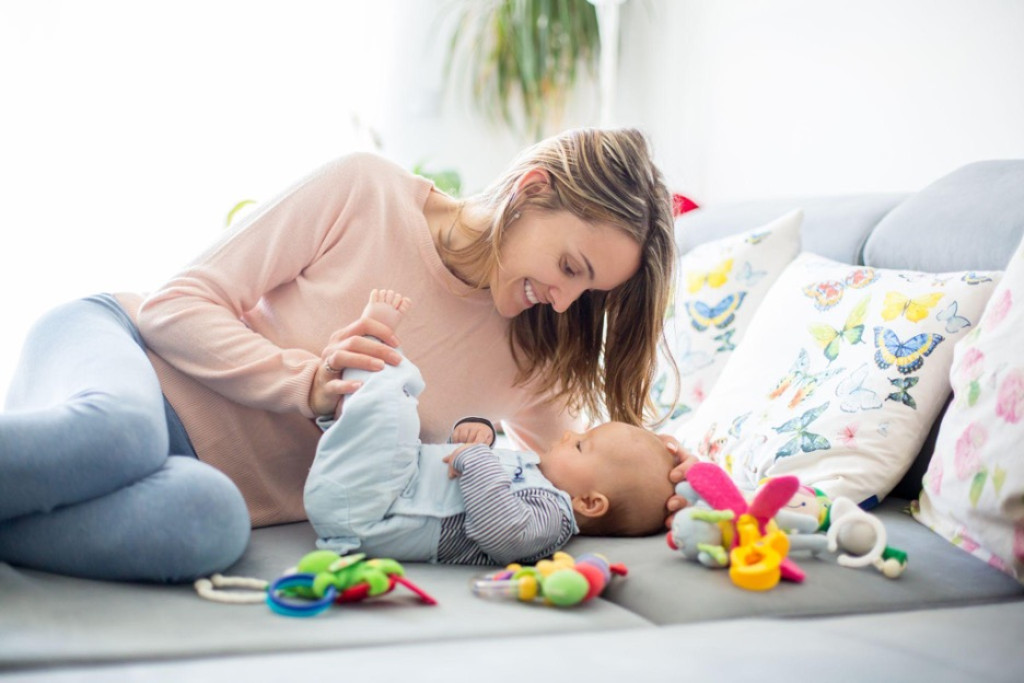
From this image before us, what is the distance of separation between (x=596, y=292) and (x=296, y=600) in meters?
0.80

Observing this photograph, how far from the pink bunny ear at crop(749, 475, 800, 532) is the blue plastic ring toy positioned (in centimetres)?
49

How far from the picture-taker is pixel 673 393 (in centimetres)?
194

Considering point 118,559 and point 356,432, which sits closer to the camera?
point 118,559

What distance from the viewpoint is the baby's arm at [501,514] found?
1.18m

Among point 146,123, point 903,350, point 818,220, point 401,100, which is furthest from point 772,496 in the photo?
point 401,100

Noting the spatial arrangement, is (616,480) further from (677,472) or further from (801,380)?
(801,380)

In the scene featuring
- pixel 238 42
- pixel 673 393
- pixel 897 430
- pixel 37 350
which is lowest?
pixel 673 393

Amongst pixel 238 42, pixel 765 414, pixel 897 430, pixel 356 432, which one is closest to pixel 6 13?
pixel 238 42

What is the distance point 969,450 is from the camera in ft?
4.04

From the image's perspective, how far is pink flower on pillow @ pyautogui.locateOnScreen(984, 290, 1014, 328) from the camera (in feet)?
4.19

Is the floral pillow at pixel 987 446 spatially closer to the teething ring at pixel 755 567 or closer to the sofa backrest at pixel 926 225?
the sofa backrest at pixel 926 225

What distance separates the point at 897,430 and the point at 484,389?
651 mm

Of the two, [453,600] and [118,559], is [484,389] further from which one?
[118,559]

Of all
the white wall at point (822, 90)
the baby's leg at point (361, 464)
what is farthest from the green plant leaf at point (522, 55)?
the baby's leg at point (361, 464)
